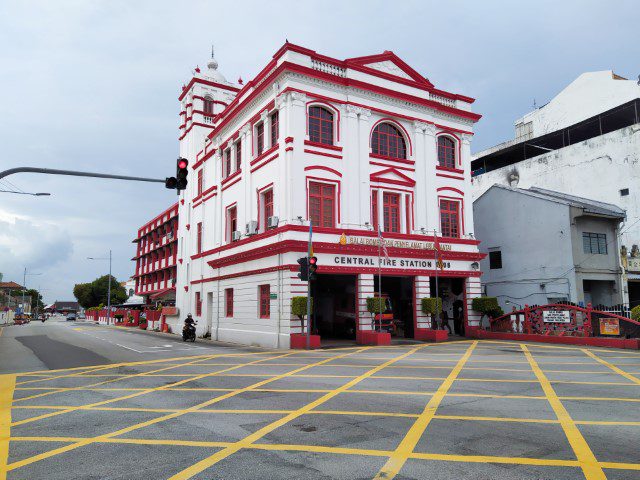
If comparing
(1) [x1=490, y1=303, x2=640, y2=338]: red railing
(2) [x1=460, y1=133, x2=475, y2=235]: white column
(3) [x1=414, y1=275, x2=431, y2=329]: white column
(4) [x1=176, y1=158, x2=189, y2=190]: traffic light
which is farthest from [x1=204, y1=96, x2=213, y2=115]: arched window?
(1) [x1=490, y1=303, x2=640, y2=338]: red railing

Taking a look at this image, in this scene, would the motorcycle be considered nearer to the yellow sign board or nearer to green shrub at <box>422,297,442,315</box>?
green shrub at <box>422,297,442,315</box>

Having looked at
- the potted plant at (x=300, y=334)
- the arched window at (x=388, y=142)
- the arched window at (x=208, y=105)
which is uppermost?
the arched window at (x=208, y=105)

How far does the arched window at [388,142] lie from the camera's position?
25750 mm

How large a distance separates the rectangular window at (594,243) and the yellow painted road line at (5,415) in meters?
29.4

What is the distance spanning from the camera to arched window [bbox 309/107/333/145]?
23.7 meters

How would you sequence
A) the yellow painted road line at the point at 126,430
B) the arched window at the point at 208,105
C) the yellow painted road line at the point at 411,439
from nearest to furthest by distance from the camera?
1. the yellow painted road line at the point at 411,439
2. the yellow painted road line at the point at 126,430
3. the arched window at the point at 208,105

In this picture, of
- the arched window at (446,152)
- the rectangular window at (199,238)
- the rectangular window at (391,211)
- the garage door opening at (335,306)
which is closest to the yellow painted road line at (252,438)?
the garage door opening at (335,306)

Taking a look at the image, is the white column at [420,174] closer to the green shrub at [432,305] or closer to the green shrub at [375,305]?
the green shrub at [432,305]

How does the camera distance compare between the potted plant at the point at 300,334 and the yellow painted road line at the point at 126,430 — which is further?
the potted plant at the point at 300,334

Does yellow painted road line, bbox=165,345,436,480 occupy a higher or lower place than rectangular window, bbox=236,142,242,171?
lower

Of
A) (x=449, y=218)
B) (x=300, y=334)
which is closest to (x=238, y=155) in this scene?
(x=300, y=334)

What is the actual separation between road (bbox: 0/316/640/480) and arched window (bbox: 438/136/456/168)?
15.6 meters

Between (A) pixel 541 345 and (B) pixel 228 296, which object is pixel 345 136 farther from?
(A) pixel 541 345

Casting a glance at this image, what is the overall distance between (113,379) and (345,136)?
1603cm
